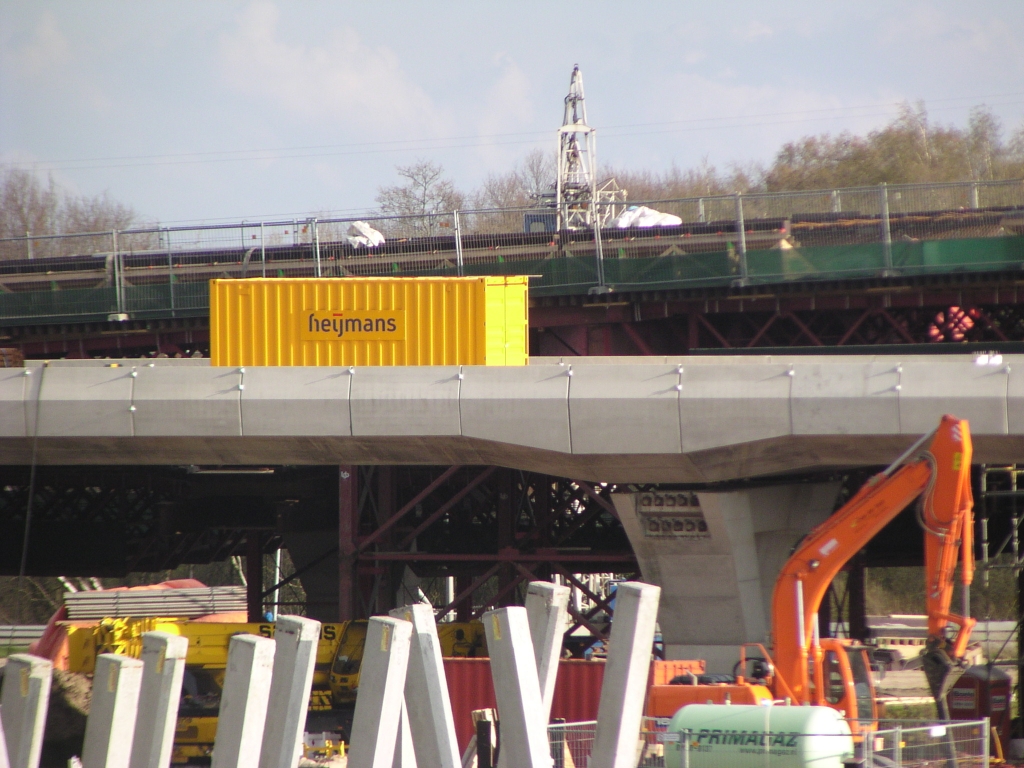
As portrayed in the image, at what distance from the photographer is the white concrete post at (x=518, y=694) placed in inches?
412

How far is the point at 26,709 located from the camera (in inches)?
404

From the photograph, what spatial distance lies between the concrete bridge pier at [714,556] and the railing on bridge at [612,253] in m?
7.92

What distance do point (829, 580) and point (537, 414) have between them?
21.3 feet

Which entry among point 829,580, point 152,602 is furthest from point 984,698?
point 152,602

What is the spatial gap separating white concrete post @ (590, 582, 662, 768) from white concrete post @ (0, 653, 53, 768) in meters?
5.26

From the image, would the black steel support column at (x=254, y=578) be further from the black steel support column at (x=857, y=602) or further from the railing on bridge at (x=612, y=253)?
the black steel support column at (x=857, y=602)

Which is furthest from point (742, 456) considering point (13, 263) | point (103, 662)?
point (13, 263)

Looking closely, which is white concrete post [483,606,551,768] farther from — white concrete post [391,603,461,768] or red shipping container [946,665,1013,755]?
red shipping container [946,665,1013,755]

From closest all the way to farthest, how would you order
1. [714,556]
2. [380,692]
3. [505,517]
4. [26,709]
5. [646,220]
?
[26,709] < [380,692] < [714,556] < [505,517] < [646,220]

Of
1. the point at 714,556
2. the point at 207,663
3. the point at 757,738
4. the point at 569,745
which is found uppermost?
the point at 714,556

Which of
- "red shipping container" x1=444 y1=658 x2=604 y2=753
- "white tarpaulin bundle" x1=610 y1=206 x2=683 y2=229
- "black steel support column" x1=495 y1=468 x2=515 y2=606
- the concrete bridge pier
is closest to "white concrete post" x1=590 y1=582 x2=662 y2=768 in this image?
"red shipping container" x1=444 y1=658 x2=604 y2=753

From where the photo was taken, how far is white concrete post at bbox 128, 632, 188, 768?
1047cm

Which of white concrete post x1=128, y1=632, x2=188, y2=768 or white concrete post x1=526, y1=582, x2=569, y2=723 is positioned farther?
white concrete post x1=526, y1=582, x2=569, y2=723

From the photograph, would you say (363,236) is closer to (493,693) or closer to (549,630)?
(493,693)
